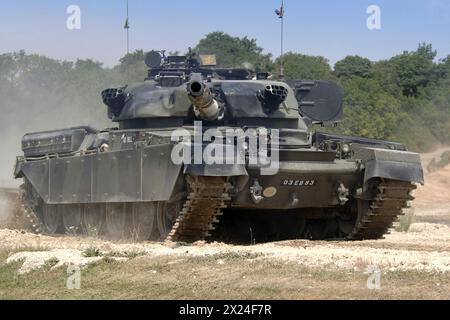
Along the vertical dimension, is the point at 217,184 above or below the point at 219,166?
below

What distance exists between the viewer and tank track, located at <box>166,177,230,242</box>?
1383 centimetres

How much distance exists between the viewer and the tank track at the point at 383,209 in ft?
50.1

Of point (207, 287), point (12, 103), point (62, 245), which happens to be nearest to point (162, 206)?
point (62, 245)

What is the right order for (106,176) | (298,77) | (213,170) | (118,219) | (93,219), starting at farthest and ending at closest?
(298,77) < (93,219) < (118,219) < (106,176) < (213,170)

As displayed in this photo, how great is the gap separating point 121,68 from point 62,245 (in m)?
34.0

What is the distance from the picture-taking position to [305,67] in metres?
49.8

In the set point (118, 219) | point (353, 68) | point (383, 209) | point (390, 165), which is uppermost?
point (353, 68)

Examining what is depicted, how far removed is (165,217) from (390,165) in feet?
11.2

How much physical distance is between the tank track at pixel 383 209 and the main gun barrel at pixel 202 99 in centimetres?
271

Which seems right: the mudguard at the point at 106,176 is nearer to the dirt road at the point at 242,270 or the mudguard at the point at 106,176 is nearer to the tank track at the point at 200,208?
the tank track at the point at 200,208

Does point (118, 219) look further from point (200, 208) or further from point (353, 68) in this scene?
point (353, 68)

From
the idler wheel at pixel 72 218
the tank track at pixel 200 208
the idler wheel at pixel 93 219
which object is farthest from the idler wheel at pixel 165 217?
the idler wheel at pixel 72 218

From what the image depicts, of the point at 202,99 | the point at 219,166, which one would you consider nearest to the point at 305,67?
the point at 202,99
